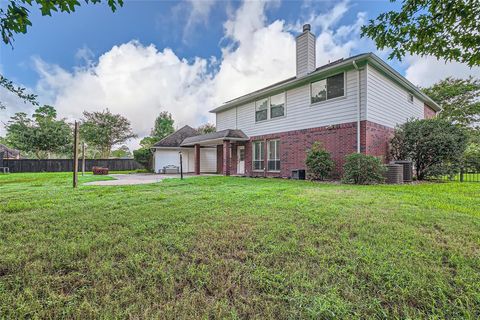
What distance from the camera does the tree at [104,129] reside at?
102 ft

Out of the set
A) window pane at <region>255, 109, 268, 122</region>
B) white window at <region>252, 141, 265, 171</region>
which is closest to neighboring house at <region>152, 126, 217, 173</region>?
white window at <region>252, 141, 265, 171</region>

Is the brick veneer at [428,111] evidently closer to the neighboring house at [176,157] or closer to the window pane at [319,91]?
the window pane at [319,91]

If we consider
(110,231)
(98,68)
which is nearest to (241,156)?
(98,68)

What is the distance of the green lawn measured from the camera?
A: 1552 millimetres

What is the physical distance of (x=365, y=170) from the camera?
8.41 metres

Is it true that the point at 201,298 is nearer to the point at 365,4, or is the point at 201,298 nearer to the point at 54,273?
the point at 54,273

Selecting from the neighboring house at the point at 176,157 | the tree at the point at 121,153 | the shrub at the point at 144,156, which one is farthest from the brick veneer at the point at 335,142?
the tree at the point at 121,153

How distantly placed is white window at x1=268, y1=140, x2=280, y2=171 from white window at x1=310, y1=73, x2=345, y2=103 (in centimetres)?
310

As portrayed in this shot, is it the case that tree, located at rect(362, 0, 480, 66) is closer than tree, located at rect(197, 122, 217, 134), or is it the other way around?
tree, located at rect(362, 0, 480, 66)

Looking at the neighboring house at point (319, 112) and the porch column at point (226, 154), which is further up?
the neighboring house at point (319, 112)

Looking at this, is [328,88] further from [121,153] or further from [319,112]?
[121,153]

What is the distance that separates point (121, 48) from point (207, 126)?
20.2 meters

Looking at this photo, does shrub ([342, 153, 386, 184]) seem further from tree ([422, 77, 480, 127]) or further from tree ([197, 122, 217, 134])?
tree ([197, 122, 217, 134])

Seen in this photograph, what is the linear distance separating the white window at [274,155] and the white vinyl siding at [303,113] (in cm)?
71
